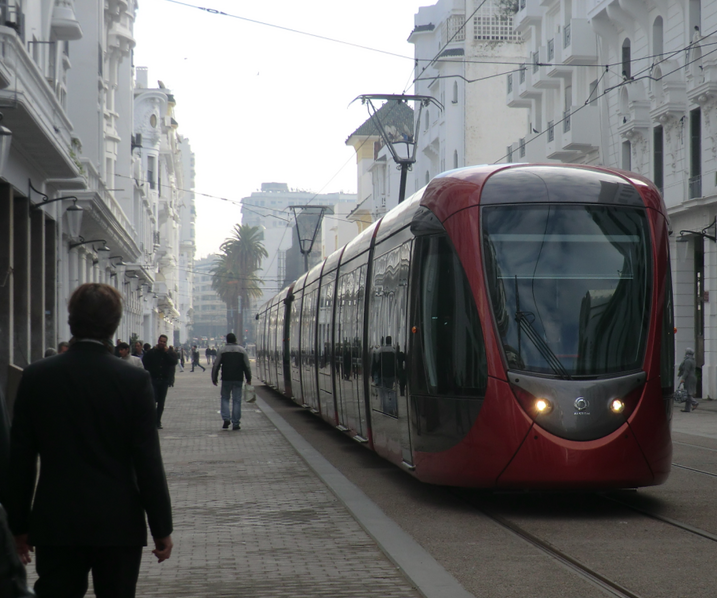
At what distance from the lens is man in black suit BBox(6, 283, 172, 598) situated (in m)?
3.90

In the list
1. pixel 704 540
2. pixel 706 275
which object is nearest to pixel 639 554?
pixel 704 540

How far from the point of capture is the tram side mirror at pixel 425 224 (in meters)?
9.76

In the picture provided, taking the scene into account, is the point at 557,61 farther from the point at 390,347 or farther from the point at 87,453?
the point at 87,453

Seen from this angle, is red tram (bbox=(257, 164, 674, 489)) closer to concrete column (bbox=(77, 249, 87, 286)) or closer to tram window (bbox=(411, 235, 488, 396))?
tram window (bbox=(411, 235, 488, 396))

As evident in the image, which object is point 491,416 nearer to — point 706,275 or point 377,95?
point 377,95

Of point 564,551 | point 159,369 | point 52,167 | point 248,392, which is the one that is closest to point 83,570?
point 564,551

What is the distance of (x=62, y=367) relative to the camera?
4.00 m

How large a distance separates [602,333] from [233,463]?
5.94 meters

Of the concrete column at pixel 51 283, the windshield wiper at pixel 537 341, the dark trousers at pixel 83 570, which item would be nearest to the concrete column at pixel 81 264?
the concrete column at pixel 51 283

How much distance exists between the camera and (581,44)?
113 feet

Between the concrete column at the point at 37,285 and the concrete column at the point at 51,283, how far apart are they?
75cm

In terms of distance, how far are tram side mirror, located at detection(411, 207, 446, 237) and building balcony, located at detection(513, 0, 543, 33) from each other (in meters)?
30.1

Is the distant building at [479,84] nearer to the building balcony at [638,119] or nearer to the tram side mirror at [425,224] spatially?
the building balcony at [638,119]

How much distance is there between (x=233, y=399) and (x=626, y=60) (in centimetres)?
1918
